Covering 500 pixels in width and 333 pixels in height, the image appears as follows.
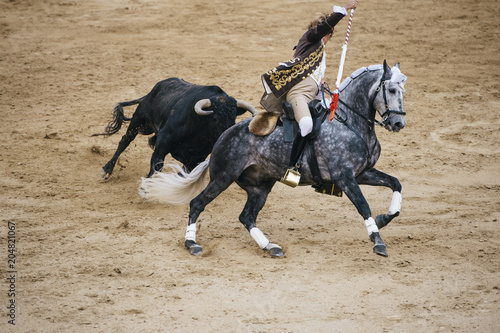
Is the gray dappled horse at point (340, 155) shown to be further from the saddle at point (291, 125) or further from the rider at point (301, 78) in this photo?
the rider at point (301, 78)

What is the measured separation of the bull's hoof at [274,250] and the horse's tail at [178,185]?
4.38 feet

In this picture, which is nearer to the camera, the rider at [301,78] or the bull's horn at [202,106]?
the rider at [301,78]

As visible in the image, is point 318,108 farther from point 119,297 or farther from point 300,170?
point 119,297

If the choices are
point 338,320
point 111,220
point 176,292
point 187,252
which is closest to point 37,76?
point 111,220

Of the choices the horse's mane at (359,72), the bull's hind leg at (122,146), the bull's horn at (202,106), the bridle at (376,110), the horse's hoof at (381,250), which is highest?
the horse's mane at (359,72)

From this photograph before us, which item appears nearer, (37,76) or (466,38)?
(37,76)

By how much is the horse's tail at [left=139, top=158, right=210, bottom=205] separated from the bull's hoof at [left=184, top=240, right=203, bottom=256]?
2.87 ft

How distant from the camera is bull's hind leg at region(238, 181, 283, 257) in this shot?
6.78m

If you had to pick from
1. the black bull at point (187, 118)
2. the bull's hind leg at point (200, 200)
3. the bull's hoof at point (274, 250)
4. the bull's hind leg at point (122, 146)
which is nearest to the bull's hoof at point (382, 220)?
the bull's hoof at point (274, 250)

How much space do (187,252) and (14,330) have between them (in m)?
2.12

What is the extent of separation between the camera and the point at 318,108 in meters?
6.68

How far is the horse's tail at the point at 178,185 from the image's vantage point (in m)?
7.45

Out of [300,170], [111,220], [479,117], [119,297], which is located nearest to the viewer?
[119,297]

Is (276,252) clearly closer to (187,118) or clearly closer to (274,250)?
(274,250)
